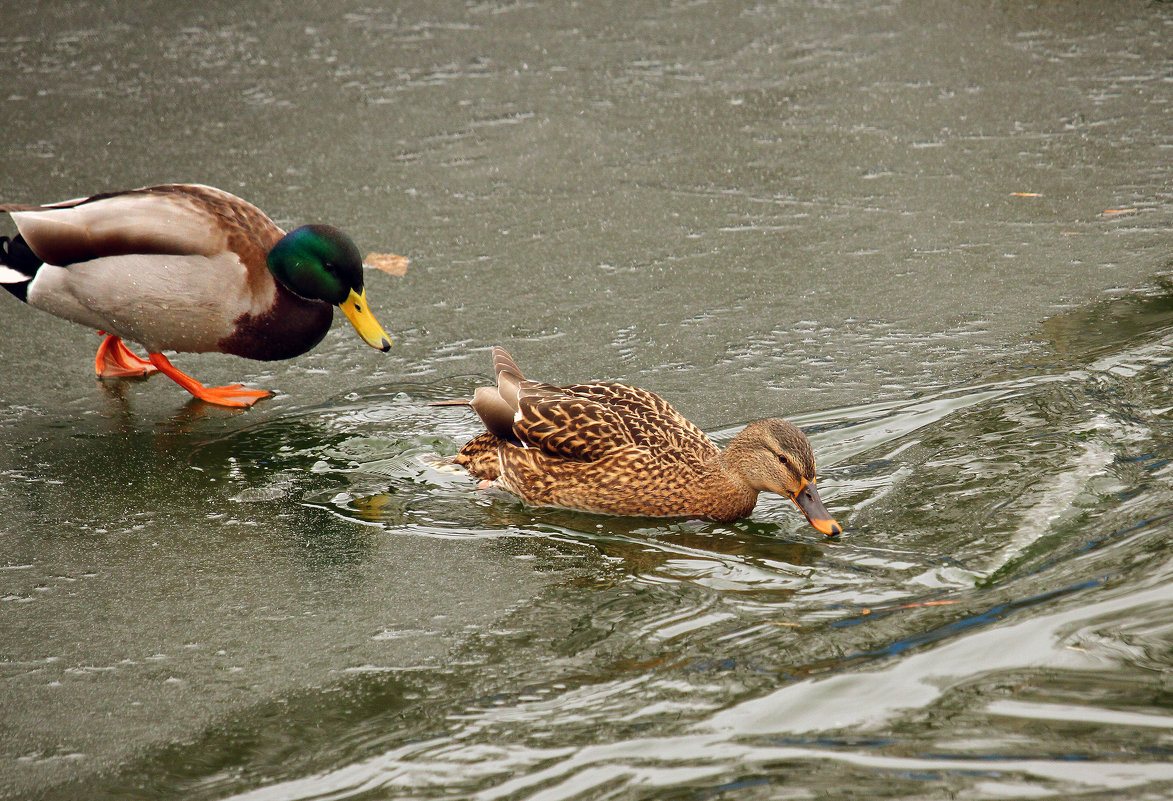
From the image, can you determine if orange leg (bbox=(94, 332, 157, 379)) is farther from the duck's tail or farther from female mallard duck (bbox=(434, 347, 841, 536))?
female mallard duck (bbox=(434, 347, 841, 536))

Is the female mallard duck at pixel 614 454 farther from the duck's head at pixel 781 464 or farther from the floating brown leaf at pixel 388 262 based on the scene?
the floating brown leaf at pixel 388 262

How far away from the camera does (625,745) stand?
8.52ft

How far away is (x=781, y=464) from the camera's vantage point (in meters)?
3.69

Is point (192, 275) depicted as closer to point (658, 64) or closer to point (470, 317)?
point (470, 317)

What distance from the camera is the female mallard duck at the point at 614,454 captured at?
152 inches

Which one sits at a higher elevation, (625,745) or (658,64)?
(658,64)

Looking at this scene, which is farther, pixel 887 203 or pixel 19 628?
pixel 887 203

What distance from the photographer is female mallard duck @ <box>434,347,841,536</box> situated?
12.7ft

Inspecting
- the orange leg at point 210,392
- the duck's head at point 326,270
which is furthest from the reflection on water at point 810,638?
the duck's head at point 326,270

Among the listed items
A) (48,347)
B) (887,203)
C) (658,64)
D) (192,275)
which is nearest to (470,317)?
(192,275)

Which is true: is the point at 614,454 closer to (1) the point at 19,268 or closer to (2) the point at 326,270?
(2) the point at 326,270

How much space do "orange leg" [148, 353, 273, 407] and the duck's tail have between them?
0.59 meters

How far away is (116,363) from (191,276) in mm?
710

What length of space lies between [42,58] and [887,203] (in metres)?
6.09
